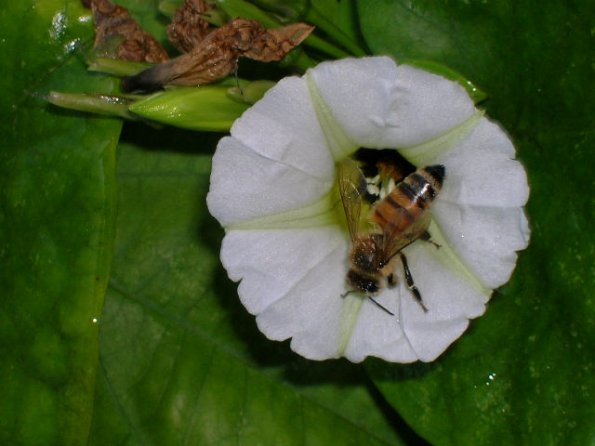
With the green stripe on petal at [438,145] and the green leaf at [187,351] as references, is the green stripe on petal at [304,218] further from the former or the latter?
the green leaf at [187,351]

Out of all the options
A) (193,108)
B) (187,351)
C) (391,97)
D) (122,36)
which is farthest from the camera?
(187,351)

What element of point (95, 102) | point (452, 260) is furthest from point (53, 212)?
point (452, 260)

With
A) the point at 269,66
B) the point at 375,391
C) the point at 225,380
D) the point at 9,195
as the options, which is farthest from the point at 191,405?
the point at 269,66

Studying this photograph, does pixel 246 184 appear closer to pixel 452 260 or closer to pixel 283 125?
pixel 283 125

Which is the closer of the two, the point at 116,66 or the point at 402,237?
the point at 402,237

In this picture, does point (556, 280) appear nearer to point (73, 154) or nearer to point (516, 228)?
point (516, 228)

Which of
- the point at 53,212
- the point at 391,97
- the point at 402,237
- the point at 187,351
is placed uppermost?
the point at 391,97
